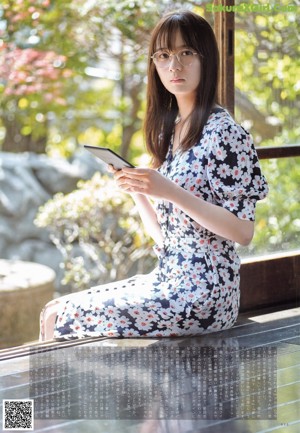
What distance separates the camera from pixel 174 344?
9.18 ft

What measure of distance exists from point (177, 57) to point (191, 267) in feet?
2.09

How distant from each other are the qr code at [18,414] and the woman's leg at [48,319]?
24.5 inches

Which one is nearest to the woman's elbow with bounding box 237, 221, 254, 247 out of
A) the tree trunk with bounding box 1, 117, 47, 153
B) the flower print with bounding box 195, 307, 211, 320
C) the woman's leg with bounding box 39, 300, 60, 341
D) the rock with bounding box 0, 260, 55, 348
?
the flower print with bounding box 195, 307, 211, 320

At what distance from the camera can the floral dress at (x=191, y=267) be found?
269cm

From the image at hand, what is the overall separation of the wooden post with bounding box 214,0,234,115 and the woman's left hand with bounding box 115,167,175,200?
0.86 meters

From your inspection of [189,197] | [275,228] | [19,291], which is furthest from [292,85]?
[19,291]

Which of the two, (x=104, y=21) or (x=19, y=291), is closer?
(x=19, y=291)

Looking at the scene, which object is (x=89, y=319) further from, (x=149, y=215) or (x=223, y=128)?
(x=223, y=128)

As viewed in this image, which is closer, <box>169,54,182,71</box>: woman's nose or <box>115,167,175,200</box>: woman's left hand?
<box>115,167,175,200</box>: woman's left hand

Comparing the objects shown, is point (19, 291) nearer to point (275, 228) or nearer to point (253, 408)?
point (275, 228)

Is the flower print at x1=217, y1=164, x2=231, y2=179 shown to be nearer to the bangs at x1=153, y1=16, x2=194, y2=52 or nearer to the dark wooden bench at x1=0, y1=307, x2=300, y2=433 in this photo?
the bangs at x1=153, y1=16, x2=194, y2=52

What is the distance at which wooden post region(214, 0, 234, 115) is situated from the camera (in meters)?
3.32

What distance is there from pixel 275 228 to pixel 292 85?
571 millimetres

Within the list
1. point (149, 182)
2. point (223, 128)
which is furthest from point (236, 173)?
point (149, 182)
